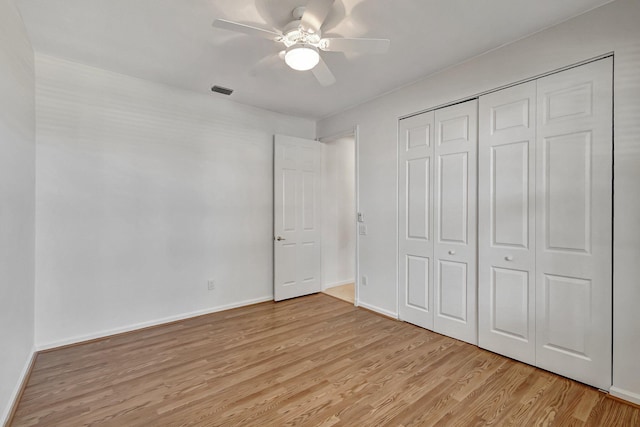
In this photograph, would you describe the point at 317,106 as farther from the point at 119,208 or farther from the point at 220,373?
the point at 220,373

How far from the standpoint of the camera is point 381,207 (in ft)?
11.6

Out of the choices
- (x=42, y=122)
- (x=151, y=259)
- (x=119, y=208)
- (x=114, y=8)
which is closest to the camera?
(x=114, y=8)

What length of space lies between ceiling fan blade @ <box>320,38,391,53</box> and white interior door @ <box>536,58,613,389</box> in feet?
4.50

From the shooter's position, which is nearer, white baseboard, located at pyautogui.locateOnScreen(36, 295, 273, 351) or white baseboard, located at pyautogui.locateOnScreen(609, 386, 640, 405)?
white baseboard, located at pyautogui.locateOnScreen(609, 386, 640, 405)

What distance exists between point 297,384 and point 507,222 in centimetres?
215

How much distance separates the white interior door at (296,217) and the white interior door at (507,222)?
91.3 inches

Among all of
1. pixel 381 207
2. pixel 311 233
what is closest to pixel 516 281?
pixel 381 207

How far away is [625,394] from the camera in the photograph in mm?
1908

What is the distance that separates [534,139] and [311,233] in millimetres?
2883

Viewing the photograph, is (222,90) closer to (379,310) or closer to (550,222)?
(379,310)

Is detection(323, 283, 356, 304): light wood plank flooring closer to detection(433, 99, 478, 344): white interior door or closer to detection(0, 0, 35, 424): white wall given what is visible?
detection(433, 99, 478, 344): white interior door

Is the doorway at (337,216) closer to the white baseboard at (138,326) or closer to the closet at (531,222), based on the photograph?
the white baseboard at (138,326)

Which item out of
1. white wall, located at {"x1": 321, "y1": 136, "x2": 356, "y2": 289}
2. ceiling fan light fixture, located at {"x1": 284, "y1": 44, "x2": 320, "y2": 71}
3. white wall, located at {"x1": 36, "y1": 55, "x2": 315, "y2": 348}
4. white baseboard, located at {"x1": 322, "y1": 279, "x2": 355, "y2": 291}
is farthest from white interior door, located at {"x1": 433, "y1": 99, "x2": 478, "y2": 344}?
white wall, located at {"x1": 36, "y1": 55, "x2": 315, "y2": 348}

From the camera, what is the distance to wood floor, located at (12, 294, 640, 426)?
70.7 inches
